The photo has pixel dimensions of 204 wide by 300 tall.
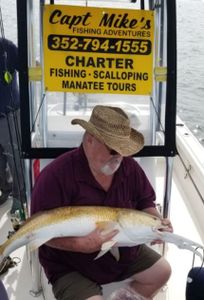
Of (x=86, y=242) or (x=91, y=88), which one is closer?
(x=86, y=242)

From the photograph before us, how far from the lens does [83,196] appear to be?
2.06 meters

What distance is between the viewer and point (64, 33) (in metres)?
2.25

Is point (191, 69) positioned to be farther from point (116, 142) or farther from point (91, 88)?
point (116, 142)

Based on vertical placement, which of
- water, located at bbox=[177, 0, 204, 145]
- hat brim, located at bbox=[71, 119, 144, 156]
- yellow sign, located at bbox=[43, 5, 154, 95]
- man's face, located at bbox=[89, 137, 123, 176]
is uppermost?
yellow sign, located at bbox=[43, 5, 154, 95]

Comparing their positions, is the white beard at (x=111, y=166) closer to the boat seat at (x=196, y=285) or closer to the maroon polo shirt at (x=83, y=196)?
the maroon polo shirt at (x=83, y=196)

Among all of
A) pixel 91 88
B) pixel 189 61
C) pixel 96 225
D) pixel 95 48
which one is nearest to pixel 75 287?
pixel 96 225

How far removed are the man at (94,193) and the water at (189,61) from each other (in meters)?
2.15

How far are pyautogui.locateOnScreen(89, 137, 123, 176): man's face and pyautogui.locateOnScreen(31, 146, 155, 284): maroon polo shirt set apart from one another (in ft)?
0.20

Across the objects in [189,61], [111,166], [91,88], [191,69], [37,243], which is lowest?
[191,69]

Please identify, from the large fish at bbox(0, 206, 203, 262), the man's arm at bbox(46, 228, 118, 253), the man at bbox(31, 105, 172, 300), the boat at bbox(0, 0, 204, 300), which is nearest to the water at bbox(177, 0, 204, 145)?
the boat at bbox(0, 0, 204, 300)

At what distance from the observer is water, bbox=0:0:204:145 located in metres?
6.22

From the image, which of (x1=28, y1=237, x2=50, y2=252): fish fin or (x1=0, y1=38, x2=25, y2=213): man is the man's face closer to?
(x1=28, y1=237, x2=50, y2=252): fish fin

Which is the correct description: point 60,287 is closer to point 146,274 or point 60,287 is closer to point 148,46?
point 146,274

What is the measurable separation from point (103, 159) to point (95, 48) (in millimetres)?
670
